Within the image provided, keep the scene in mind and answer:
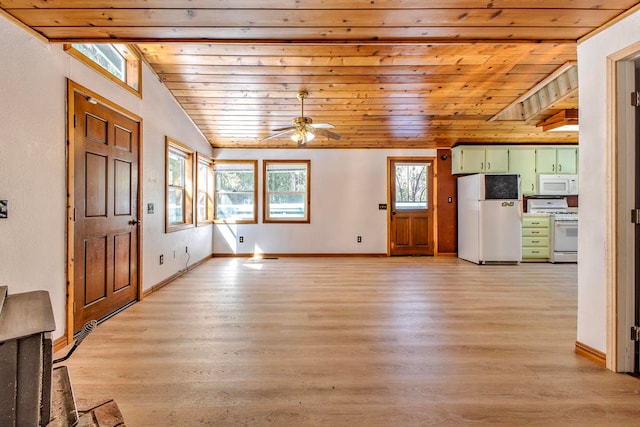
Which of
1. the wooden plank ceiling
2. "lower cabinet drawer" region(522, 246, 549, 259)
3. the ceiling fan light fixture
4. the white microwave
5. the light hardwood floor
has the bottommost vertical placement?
the light hardwood floor

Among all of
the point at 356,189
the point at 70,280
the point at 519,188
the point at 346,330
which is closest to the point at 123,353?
the point at 70,280

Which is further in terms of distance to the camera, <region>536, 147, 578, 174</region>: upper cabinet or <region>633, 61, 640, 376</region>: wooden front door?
<region>536, 147, 578, 174</region>: upper cabinet

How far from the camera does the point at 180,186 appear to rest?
4938 mm

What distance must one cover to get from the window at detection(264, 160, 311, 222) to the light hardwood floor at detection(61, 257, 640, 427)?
279cm

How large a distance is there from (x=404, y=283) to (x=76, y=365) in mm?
3511

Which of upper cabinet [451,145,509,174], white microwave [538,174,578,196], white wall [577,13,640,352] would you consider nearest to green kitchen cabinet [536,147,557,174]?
white microwave [538,174,578,196]

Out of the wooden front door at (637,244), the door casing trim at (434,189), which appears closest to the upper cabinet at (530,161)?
the door casing trim at (434,189)

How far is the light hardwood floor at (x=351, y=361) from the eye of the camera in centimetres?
160

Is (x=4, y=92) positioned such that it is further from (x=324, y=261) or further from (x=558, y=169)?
(x=558, y=169)

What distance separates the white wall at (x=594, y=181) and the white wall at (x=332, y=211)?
4252 mm

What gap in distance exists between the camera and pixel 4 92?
1.86 metres

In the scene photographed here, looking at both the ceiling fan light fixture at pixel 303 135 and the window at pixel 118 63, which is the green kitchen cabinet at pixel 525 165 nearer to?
the ceiling fan light fixture at pixel 303 135

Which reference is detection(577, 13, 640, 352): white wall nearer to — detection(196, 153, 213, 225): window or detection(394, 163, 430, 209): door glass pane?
detection(394, 163, 430, 209): door glass pane

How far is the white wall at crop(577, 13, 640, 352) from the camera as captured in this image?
202cm
